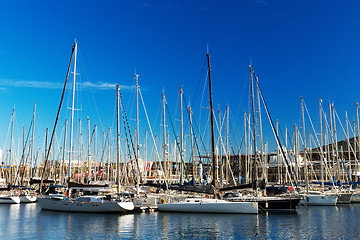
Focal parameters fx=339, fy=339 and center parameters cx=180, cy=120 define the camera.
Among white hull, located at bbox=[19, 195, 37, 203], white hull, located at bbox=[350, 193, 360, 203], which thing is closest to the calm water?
white hull, located at bbox=[350, 193, 360, 203]

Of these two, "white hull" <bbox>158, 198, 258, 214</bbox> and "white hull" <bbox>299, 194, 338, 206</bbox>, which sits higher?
"white hull" <bbox>158, 198, 258, 214</bbox>

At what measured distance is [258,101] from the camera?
145ft

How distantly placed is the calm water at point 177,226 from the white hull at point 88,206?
892mm

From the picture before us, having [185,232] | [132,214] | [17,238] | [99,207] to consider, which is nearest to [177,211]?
[132,214]

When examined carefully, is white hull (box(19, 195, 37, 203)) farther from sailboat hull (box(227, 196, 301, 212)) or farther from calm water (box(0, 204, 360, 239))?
sailboat hull (box(227, 196, 301, 212))

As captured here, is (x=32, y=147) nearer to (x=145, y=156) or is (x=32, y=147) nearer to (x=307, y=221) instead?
(x=145, y=156)

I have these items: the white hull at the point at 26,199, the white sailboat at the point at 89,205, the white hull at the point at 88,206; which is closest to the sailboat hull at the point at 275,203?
the white hull at the point at 88,206

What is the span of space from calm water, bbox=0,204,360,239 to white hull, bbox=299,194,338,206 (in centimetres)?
1345

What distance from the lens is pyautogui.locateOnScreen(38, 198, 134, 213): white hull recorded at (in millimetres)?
34969

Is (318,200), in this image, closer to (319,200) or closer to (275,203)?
(319,200)

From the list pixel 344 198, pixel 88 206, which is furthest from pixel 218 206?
pixel 344 198

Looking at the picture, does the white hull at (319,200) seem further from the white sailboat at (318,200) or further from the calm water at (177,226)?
the calm water at (177,226)

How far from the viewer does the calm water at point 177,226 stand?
2373 cm

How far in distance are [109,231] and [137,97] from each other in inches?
839
